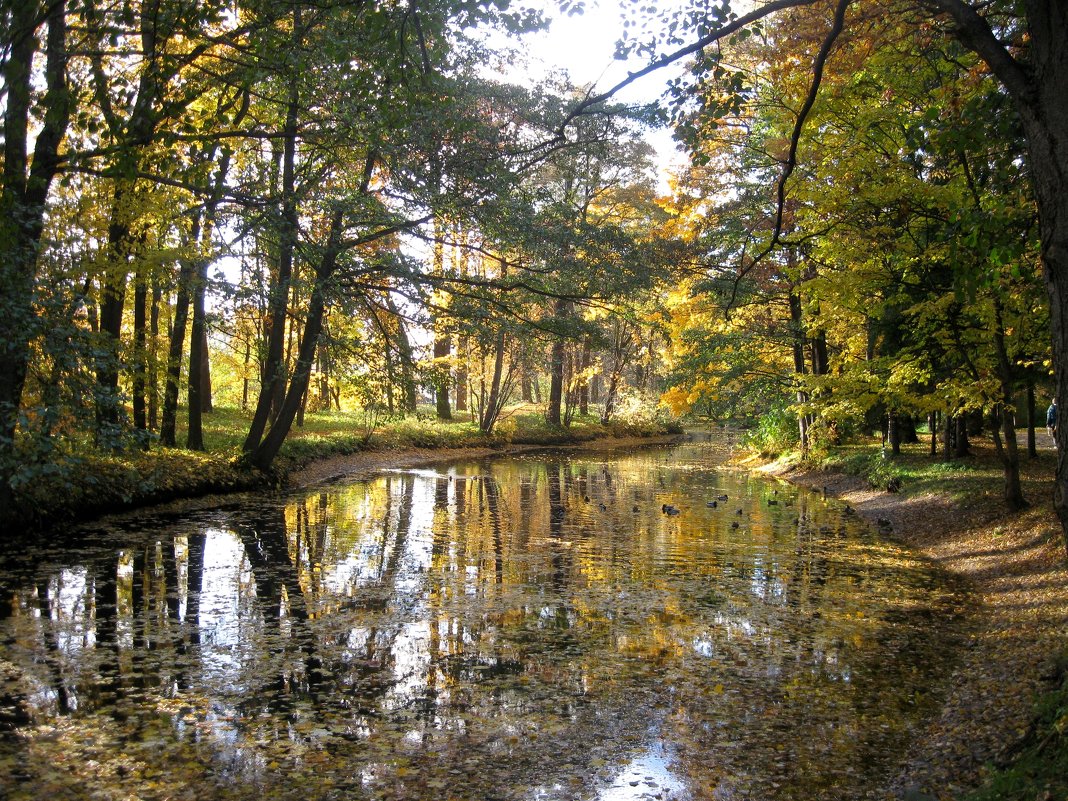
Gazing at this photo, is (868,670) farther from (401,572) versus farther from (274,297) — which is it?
(274,297)

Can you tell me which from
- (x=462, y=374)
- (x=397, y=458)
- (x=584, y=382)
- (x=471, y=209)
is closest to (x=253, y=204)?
(x=471, y=209)

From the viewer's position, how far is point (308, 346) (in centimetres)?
1652

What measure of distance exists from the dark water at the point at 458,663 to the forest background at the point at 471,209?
83.1 inches

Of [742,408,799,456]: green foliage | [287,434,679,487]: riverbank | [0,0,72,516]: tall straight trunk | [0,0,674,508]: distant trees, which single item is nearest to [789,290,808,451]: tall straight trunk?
[742,408,799,456]: green foliage

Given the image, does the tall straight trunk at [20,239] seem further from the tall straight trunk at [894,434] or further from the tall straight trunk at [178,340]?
the tall straight trunk at [894,434]

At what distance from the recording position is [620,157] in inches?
1261

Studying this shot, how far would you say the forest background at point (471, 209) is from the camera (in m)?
5.47

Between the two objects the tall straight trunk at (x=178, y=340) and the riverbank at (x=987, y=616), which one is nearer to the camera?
the riverbank at (x=987, y=616)

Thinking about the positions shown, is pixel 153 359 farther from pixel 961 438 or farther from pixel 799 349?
pixel 799 349

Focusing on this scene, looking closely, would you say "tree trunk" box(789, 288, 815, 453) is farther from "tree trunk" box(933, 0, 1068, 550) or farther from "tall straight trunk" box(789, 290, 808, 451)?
"tree trunk" box(933, 0, 1068, 550)

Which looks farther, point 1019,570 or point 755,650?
point 1019,570

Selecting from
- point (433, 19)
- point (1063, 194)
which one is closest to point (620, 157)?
point (433, 19)

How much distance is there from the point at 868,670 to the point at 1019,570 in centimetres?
410

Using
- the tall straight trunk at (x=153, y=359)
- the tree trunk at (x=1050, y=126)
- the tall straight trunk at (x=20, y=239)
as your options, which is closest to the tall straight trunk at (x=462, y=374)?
the tall straight trunk at (x=153, y=359)
